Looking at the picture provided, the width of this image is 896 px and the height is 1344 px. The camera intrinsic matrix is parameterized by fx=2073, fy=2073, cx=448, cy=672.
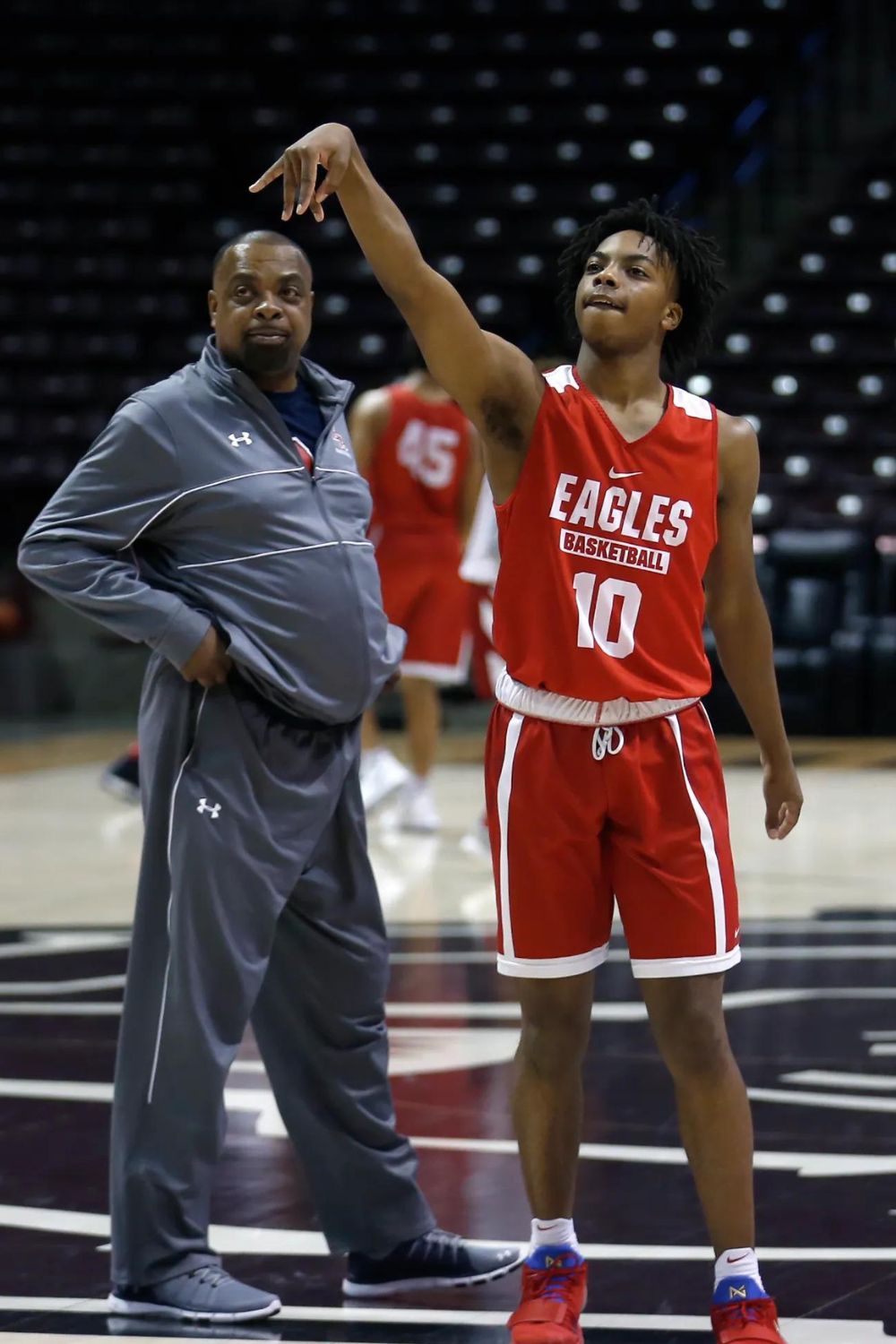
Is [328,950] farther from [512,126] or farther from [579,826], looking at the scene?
[512,126]

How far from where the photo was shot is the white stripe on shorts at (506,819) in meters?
2.67

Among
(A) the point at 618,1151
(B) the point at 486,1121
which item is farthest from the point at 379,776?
(A) the point at 618,1151

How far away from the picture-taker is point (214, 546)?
2.90m

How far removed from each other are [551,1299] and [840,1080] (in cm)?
153

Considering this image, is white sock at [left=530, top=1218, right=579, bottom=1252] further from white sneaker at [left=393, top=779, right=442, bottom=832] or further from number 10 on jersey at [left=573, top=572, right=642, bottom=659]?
white sneaker at [left=393, top=779, right=442, bottom=832]

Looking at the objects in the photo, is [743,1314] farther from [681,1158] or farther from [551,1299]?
[681,1158]

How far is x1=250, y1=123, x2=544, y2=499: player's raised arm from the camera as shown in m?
2.45

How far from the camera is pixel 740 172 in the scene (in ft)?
47.3

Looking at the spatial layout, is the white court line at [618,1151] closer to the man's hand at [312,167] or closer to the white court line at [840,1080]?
the white court line at [840,1080]

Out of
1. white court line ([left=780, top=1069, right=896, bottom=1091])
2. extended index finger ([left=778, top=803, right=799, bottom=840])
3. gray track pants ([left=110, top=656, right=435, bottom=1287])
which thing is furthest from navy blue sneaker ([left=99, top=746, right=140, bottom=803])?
extended index finger ([left=778, top=803, right=799, bottom=840])

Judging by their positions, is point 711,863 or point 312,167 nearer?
point 312,167

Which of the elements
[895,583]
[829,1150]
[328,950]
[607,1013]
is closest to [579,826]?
[328,950]

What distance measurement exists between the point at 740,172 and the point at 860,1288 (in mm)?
12441

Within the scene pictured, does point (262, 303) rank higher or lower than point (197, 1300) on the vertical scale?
higher
